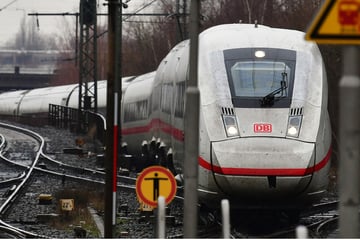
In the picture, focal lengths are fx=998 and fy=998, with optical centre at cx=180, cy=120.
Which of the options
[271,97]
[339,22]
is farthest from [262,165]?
[339,22]

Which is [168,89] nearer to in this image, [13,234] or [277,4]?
[13,234]

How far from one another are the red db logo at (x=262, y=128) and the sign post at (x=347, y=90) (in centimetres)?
893

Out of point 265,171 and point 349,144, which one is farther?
point 265,171

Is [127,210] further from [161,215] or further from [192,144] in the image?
[192,144]

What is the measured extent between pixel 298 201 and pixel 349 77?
964 centimetres

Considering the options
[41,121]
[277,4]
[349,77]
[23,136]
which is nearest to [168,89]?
[349,77]

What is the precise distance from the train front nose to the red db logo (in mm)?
175

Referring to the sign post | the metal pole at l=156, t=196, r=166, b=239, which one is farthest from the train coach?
the sign post

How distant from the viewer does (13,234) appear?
15.5 metres

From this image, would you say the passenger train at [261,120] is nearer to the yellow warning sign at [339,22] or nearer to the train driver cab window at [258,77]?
the train driver cab window at [258,77]

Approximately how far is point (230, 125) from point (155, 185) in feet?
8.52

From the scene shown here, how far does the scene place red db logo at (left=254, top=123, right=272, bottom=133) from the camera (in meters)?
15.4

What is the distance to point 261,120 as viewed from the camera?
50.8ft

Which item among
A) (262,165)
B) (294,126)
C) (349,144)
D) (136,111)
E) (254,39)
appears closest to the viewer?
(349,144)
